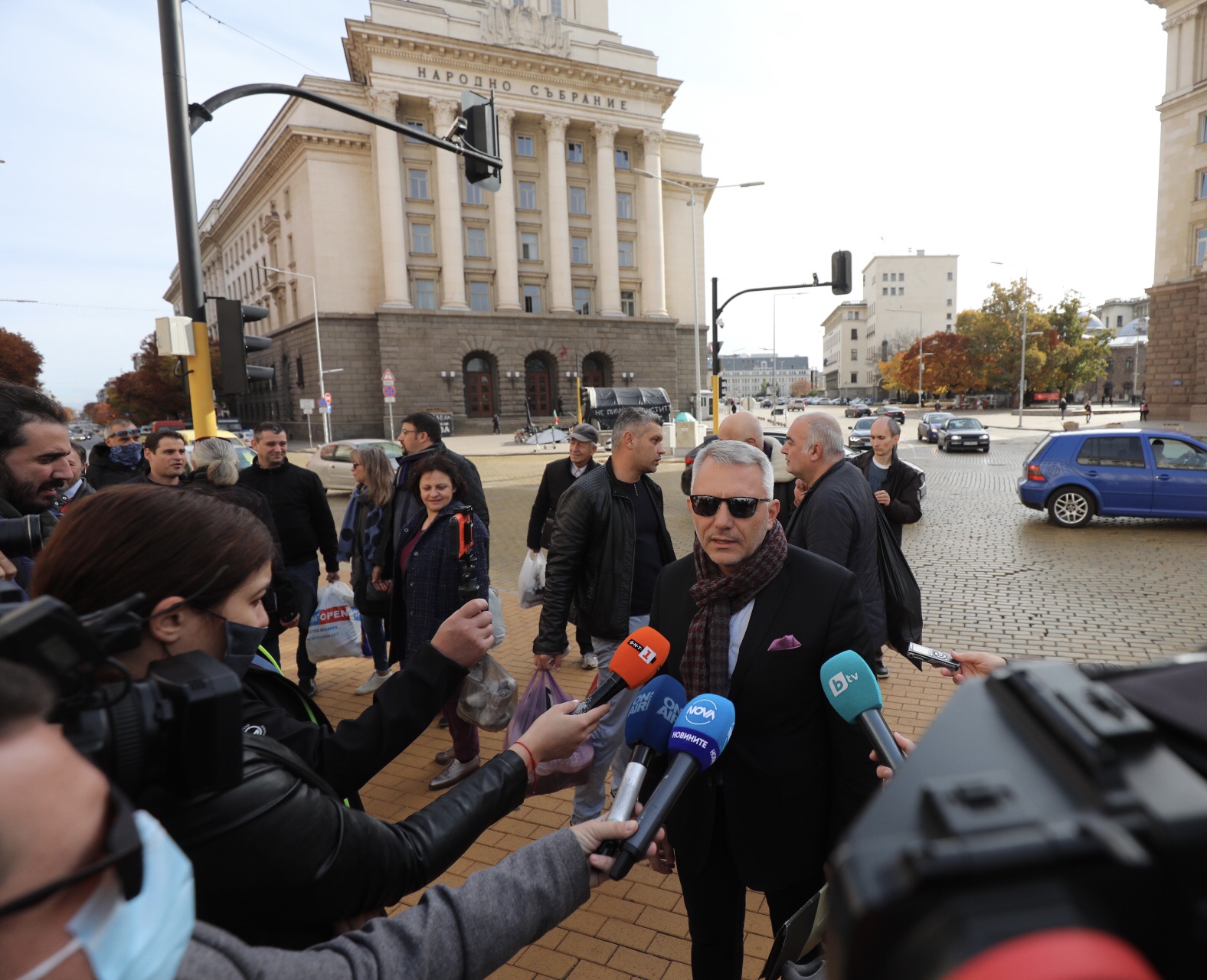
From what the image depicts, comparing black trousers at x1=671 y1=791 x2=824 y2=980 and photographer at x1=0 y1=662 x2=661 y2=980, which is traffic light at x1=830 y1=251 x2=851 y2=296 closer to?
black trousers at x1=671 y1=791 x2=824 y2=980

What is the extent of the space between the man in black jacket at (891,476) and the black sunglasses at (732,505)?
3915mm

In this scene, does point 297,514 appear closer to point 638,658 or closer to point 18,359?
point 638,658

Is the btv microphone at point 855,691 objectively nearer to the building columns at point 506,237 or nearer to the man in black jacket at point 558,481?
the man in black jacket at point 558,481

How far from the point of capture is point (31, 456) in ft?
10.2

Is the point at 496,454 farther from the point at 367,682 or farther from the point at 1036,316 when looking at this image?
the point at 1036,316

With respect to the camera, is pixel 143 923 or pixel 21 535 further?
pixel 21 535

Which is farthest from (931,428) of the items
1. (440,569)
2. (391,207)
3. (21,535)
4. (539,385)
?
(21,535)

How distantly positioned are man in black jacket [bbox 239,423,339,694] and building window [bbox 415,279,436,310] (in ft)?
132

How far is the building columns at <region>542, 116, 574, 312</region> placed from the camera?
43656 millimetres

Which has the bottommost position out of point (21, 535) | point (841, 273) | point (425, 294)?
point (21, 535)

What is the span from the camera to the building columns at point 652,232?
45906 millimetres

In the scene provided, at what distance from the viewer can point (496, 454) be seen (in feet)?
99.0

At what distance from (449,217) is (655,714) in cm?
4437

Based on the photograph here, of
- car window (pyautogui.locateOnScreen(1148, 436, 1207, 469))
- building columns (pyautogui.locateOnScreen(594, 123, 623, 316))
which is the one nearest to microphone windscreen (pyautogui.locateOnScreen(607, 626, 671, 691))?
car window (pyautogui.locateOnScreen(1148, 436, 1207, 469))
